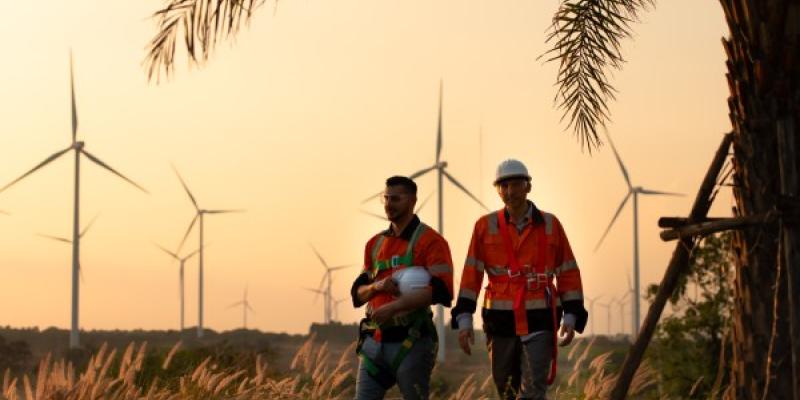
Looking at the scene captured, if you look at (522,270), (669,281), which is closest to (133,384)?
(522,270)

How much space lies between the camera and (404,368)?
11.5 meters

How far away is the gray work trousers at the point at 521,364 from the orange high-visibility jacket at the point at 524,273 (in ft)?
0.37

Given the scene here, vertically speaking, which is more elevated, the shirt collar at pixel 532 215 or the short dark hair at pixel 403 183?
the short dark hair at pixel 403 183

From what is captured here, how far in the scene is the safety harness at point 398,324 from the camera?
11516 mm

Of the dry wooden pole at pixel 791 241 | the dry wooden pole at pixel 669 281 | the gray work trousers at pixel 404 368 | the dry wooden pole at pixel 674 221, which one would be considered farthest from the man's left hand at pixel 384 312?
the dry wooden pole at pixel 674 221

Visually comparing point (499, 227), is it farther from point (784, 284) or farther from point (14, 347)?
point (14, 347)

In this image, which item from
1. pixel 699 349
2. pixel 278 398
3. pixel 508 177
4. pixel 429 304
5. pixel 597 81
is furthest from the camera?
pixel 699 349

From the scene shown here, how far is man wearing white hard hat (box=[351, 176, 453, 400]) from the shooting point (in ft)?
37.3

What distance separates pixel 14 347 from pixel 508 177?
178ft

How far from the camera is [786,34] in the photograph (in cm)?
1298

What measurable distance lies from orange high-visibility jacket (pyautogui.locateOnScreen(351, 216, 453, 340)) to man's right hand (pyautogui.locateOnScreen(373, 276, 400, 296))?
0.43 ft

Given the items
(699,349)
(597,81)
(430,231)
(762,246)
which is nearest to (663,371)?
(699,349)

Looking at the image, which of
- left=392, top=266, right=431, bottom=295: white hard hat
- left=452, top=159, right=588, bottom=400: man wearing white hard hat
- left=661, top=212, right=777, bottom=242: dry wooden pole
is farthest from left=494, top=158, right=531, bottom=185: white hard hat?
left=661, top=212, right=777, bottom=242: dry wooden pole

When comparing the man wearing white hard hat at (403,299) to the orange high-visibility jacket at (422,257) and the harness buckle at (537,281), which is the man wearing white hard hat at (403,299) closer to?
the orange high-visibility jacket at (422,257)
